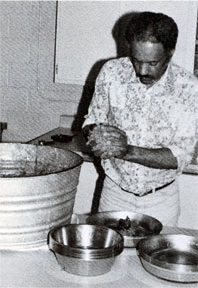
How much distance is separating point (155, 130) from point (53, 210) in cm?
86

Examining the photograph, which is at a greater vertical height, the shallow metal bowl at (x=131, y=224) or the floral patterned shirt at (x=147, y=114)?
the floral patterned shirt at (x=147, y=114)

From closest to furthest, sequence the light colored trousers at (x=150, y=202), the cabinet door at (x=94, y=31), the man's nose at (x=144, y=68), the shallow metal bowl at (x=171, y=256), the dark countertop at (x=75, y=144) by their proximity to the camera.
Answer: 1. the shallow metal bowl at (x=171, y=256)
2. the man's nose at (x=144, y=68)
3. the light colored trousers at (x=150, y=202)
4. the dark countertop at (x=75, y=144)
5. the cabinet door at (x=94, y=31)

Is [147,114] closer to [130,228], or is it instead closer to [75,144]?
[130,228]

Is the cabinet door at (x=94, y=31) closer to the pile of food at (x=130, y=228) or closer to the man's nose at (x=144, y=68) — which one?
the man's nose at (x=144, y=68)

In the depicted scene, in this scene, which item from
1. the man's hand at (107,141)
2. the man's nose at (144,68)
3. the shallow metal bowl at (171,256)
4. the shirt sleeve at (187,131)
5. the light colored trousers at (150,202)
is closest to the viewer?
the shallow metal bowl at (171,256)

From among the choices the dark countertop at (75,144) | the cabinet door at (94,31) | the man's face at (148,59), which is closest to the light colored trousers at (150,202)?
the man's face at (148,59)

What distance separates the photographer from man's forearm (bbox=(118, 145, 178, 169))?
85.1 inches

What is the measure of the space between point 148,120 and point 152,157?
0.80ft

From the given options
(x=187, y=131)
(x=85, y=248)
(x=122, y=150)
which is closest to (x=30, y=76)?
(x=187, y=131)

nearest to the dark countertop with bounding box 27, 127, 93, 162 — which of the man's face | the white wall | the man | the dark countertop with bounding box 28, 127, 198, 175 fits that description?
the dark countertop with bounding box 28, 127, 198, 175

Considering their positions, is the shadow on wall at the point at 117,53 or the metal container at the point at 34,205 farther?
the shadow on wall at the point at 117,53

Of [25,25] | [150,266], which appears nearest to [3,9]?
[25,25]

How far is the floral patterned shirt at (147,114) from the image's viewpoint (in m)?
2.29

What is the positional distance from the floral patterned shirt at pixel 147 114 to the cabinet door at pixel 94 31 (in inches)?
46.2
